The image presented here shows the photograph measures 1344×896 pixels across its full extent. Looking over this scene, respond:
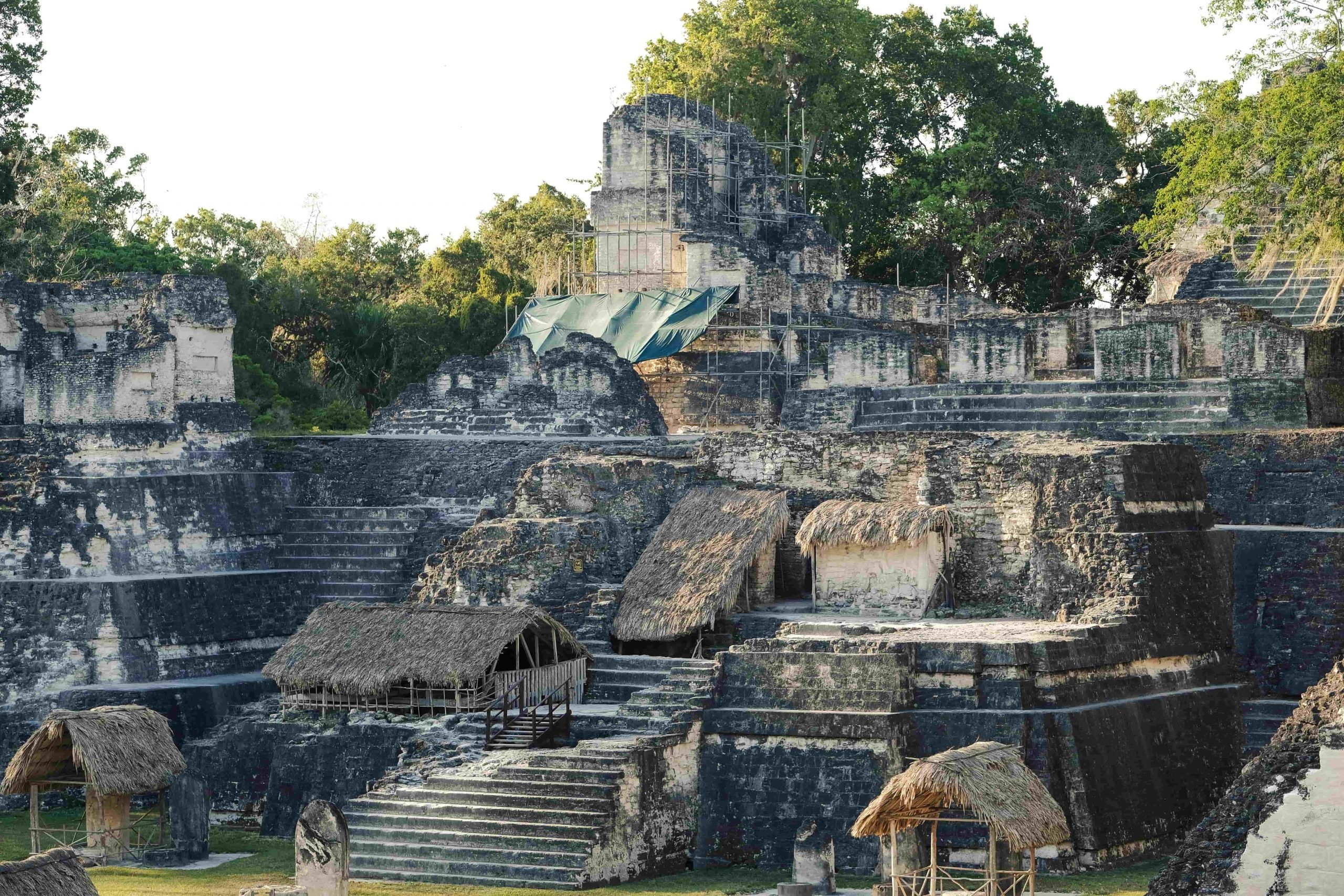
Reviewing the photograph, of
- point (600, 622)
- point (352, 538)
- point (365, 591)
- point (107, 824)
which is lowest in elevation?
point (107, 824)

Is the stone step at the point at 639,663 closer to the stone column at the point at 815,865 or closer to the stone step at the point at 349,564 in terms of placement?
the stone column at the point at 815,865

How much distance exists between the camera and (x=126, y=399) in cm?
2752

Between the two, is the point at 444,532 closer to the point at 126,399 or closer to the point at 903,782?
the point at 126,399

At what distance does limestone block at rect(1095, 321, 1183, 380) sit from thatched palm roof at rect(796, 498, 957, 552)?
4.12 metres

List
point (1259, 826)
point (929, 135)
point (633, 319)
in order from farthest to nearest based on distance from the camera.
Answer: point (929, 135), point (633, 319), point (1259, 826)

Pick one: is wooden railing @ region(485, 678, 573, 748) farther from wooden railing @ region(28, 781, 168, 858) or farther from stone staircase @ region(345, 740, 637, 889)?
wooden railing @ region(28, 781, 168, 858)

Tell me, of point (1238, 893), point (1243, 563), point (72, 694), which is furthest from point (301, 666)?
point (1238, 893)

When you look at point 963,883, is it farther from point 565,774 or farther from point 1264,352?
point 1264,352

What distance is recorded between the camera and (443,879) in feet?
66.4

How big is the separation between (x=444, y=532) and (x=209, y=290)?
465cm

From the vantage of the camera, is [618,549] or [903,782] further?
[618,549]

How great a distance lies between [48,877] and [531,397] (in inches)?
528

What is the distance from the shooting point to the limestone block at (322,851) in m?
18.6

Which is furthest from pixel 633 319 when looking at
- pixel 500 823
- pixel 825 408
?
pixel 500 823
